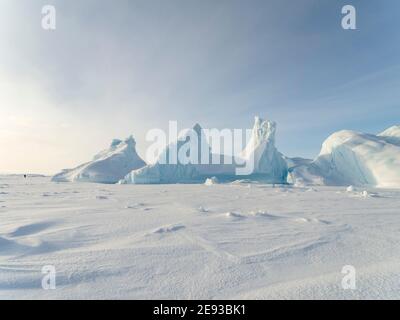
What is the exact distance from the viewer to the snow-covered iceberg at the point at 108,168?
98.6ft

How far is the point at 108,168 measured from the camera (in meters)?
31.9

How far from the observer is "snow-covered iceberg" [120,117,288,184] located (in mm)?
25953

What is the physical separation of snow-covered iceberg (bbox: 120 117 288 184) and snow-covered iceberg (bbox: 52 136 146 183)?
689 centimetres

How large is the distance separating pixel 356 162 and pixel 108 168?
33372 mm

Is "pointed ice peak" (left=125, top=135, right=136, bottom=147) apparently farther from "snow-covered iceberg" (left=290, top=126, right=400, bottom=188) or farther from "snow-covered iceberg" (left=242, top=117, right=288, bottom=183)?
"snow-covered iceberg" (left=290, top=126, right=400, bottom=188)

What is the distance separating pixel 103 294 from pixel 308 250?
2271 mm

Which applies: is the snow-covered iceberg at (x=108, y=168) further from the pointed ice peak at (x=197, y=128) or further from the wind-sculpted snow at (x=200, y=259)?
the wind-sculpted snow at (x=200, y=259)

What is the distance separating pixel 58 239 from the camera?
282 cm

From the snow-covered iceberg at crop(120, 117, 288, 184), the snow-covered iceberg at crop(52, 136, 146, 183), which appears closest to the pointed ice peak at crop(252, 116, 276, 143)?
the snow-covered iceberg at crop(120, 117, 288, 184)

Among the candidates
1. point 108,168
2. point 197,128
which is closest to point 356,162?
point 197,128

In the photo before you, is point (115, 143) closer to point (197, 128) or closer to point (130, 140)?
point (130, 140)

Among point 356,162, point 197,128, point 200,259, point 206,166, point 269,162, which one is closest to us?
point 200,259
